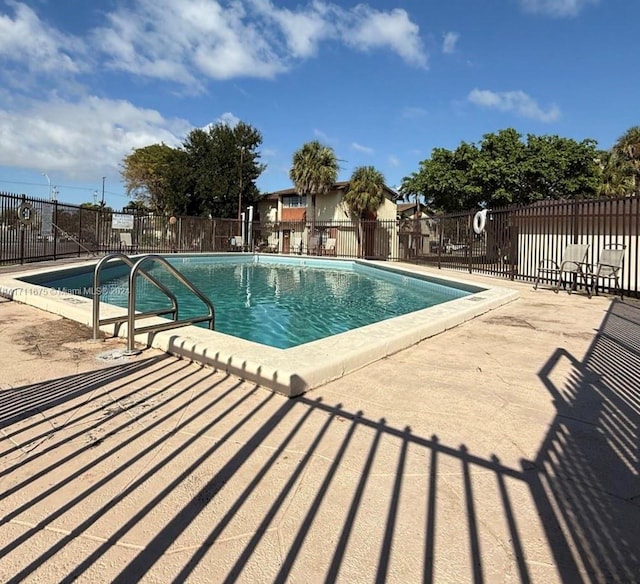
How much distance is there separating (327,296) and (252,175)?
986 inches

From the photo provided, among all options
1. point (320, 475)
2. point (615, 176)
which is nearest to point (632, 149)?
point (615, 176)

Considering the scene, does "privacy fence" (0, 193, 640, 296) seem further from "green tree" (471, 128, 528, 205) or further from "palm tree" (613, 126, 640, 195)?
"palm tree" (613, 126, 640, 195)

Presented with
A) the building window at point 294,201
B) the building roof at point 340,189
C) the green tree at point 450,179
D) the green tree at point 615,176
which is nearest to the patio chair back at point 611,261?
the green tree at point 450,179

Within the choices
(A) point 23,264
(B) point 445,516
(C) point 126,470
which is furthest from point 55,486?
(A) point 23,264

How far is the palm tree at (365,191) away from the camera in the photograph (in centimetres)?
2747

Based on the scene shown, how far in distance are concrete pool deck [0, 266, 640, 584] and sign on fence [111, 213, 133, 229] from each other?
1575cm

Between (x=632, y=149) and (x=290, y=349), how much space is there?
27.2 m

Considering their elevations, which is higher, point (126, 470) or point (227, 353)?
point (227, 353)

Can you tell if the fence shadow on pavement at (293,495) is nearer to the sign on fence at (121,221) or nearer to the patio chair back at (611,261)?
the patio chair back at (611,261)

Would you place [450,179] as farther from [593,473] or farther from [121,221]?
[593,473]

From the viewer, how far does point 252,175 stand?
33500mm

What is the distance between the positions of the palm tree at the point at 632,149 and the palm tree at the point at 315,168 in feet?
54.3

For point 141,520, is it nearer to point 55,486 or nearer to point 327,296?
point 55,486

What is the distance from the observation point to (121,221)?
18500 millimetres
